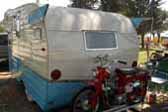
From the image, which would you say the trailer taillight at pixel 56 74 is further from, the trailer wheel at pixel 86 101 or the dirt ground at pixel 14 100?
the dirt ground at pixel 14 100

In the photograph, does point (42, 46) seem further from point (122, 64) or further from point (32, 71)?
point (122, 64)

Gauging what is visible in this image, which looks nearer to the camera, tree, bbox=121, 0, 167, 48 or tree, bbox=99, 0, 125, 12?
tree, bbox=99, 0, 125, 12

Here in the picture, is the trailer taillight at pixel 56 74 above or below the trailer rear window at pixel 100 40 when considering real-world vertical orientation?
below

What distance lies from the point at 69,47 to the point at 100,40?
860 mm

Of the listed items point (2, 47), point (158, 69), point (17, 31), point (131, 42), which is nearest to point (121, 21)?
point (131, 42)

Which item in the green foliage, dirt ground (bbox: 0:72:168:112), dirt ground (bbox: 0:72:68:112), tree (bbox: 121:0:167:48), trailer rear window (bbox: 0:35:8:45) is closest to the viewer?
dirt ground (bbox: 0:72:168:112)

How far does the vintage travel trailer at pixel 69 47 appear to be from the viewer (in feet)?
17.3

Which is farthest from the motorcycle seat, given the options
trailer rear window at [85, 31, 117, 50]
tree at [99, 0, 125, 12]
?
tree at [99, 0, 125, 12]

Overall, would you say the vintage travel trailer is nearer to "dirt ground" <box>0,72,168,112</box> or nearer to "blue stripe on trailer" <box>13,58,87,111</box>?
"blue stripe on trailer" <box>13,58,87,111</box>

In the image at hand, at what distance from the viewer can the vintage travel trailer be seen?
17.3 feet

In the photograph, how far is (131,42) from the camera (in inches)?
254

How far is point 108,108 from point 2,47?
9.97 metres

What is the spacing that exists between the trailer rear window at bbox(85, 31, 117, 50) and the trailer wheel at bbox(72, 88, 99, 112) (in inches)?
35.7

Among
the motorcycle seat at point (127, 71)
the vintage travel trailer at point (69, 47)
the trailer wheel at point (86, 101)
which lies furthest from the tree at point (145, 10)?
the trailer wheel at point (86, 101)
